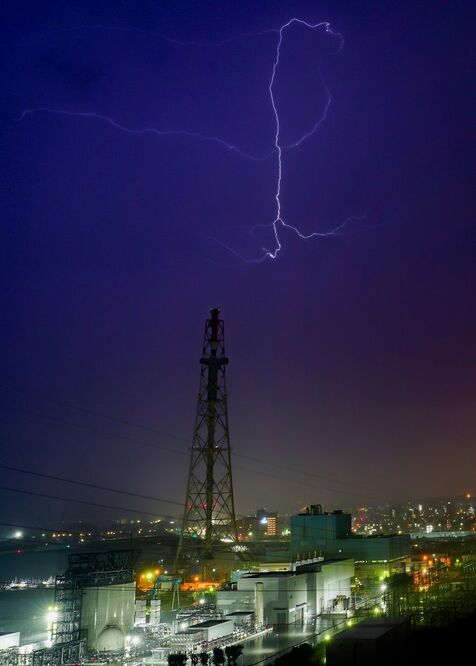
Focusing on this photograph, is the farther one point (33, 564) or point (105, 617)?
point (33, 564)

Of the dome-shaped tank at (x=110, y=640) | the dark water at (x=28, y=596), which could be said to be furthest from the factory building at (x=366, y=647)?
the dark water at (x=28, y=596)

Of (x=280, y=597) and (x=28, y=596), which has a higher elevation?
(x=280, y=597)

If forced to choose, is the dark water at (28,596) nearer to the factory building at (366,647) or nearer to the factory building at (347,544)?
the factory building at (366,647)

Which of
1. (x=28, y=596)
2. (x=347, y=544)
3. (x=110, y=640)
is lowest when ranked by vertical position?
(x=28, y=596)

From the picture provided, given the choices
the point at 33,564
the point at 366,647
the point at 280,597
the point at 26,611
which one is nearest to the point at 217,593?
the point at 280,597

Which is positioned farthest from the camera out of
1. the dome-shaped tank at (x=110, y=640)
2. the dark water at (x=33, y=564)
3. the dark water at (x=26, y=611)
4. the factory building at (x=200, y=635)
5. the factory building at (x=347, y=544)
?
the dark water at (x=33, y=564)

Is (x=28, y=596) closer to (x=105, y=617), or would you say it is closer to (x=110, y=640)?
(x=105, y=617)
